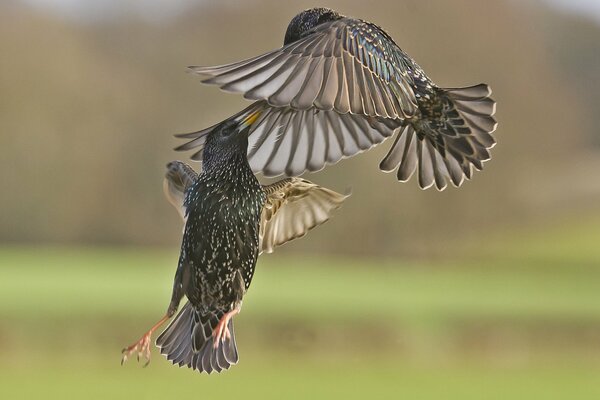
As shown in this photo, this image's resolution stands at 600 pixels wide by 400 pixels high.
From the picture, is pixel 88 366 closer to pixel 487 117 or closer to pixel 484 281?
pixel 484 281

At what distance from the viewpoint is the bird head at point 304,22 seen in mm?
3502

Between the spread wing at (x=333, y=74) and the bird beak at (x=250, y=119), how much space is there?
291mm

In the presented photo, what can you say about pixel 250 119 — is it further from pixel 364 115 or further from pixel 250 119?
pixel 364 115

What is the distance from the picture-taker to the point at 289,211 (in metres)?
4.11

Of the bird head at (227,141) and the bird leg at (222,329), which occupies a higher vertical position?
the bird head at (227,141)

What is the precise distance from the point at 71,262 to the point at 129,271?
184 centimetres

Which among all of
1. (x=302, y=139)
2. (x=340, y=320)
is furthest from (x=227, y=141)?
(x=340, y=320)

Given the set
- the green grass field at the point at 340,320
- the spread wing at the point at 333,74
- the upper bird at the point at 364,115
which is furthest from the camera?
the green grass field at the point at 340,320

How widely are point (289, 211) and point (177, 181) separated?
1.58 feet

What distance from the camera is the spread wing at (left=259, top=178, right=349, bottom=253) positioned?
3.94 m

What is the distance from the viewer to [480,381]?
3116 centimetres

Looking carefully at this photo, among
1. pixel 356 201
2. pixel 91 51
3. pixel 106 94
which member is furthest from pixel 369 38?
pixel 91 51

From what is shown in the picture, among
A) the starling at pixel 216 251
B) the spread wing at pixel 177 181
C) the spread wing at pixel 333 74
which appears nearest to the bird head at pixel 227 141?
the starling at pixel 216 251

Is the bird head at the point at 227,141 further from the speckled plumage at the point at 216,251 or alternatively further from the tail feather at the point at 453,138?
the tail feather at the point at 453,138
